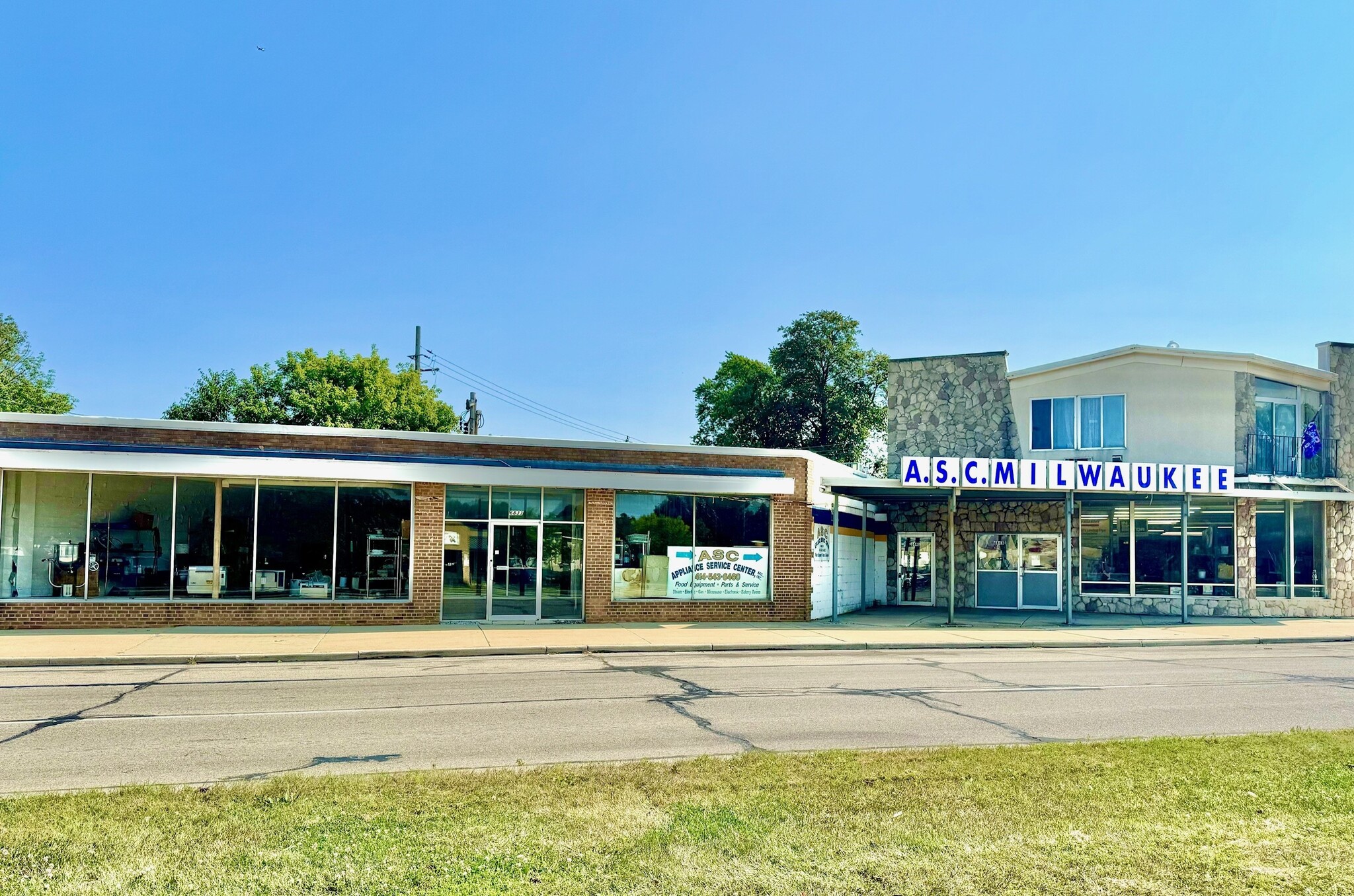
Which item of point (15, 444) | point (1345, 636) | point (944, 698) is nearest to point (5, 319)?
point (15, 444)

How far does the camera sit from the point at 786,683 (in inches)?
558

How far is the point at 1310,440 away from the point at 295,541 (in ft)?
90.1

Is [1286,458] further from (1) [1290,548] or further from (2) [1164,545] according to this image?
(2) [1164,545]

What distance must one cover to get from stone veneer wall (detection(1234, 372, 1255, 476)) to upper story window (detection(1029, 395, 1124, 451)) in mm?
3004

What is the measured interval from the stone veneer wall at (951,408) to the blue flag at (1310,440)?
7888 mm

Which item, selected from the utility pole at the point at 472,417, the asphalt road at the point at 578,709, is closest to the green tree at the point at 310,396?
the utility pole at the point at 472,417

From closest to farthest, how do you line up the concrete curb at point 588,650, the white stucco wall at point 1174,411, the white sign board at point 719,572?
the concrete curb at point 588,650 < the white sign board at point 719,572 < the white stucco wall at point 1174,411

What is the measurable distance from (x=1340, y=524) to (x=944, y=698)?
22522 mm

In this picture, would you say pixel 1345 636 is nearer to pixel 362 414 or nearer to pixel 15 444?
pixel 15 444

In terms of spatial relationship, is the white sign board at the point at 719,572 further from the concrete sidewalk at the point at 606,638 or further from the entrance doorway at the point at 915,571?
the entrance doorway at the point at 915,571

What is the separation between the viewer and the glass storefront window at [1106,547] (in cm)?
2862

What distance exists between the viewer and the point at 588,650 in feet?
61.1

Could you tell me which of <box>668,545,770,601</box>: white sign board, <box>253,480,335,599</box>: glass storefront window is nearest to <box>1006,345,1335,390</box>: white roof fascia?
<box>668,545,770,601</box>: white sign board

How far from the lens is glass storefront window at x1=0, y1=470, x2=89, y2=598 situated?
20000 mm
